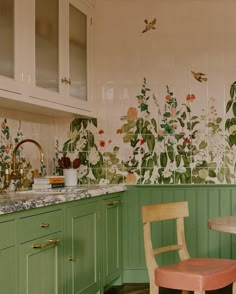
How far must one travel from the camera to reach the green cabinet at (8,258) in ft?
7.41

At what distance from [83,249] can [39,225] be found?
70cm

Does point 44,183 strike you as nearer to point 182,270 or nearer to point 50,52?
point 50,52

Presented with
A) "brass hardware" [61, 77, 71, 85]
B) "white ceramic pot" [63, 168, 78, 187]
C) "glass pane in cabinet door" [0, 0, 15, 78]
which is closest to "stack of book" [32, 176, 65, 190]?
"white ceramic pot" [63, 168, 78, 187]

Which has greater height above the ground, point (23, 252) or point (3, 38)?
point (3, 38)

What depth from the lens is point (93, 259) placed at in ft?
11.3

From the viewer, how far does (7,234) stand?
90.7 inches

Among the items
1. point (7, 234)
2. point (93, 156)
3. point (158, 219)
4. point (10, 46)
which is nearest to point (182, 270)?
point (158, 219)

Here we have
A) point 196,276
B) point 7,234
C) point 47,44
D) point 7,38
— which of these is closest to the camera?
point 7,234

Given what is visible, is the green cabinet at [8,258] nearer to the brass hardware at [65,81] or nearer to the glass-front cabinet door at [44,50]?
the glass-front cabinet door at [44,50]

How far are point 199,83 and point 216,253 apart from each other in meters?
1.38

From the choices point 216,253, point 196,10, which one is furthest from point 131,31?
point 216,253

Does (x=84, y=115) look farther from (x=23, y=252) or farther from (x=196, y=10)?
(x=23, y=252)

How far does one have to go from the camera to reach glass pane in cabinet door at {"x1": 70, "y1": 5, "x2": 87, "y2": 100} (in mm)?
3820

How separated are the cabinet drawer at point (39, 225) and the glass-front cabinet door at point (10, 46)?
29.0 inches
